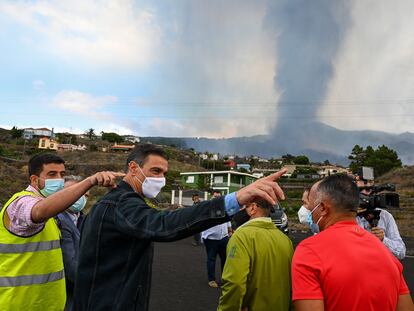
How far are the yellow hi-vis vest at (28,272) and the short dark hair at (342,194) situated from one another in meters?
2.06

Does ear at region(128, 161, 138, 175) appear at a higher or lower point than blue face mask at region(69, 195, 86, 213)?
higher

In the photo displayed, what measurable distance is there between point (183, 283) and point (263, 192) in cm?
682

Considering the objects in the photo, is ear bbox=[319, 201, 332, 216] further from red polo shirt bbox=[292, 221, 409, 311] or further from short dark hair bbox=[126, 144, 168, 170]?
short dark hair bbox=[126, 144, 168, 170]

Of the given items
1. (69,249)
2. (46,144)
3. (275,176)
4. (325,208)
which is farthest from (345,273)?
(46,144)

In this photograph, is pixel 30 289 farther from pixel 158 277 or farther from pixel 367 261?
pixel 158 277

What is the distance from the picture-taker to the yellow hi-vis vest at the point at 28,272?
8.25 ft

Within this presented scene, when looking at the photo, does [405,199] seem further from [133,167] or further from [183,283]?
[133,167]

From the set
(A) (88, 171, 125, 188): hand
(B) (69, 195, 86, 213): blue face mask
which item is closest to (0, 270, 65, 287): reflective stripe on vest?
(A) (88, 171, 125, 188): hand

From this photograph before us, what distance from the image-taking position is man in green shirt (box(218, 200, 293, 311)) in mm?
2754

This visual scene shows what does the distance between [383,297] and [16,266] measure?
2417 mm

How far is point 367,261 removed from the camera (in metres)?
2.03

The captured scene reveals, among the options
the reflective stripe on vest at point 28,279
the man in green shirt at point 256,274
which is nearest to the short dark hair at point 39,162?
the reflective stripe on vest at point 28,279

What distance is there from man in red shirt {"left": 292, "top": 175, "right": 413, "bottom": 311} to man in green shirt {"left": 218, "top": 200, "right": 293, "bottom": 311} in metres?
0.75

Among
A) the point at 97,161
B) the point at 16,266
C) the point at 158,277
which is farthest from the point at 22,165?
the point at 16,266
